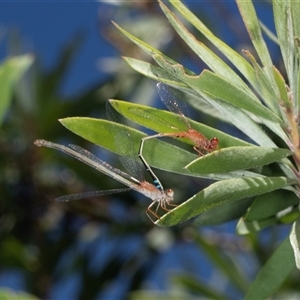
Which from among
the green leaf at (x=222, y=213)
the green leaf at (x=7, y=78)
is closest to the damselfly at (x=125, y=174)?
the green leaf at (x=222, y=213)

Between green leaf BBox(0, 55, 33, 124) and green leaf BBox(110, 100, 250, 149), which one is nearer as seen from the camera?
green leaf BBox(110, 100, 250, 149)

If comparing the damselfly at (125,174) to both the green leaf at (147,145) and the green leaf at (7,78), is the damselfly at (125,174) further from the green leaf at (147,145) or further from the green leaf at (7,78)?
the green leaf at (7,78)

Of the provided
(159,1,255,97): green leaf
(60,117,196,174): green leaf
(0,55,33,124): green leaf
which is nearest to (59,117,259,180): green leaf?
(60,117,196,174): green leaf

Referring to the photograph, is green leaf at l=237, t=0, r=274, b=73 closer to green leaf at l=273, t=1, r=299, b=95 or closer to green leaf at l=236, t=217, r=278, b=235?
green leaf at l=273, t=1, r=299, b=95

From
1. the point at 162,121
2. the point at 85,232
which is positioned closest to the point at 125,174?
the point at 162,121

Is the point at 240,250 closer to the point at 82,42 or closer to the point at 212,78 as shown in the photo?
the point at 82,42

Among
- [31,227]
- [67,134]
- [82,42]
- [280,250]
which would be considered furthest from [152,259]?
[280,250]
